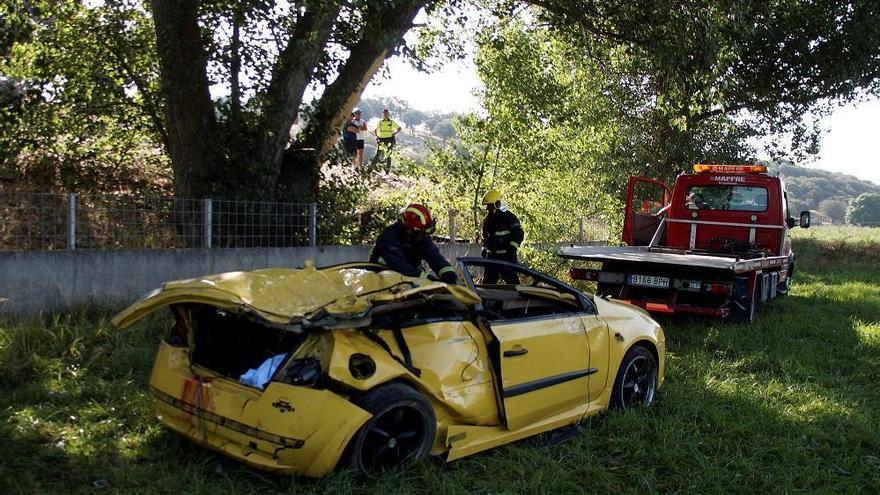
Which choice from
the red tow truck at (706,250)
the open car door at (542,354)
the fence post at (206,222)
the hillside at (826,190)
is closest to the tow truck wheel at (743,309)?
the red tow truck at (706,250)

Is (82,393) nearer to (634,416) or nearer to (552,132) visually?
(634,416)

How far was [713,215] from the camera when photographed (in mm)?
10711

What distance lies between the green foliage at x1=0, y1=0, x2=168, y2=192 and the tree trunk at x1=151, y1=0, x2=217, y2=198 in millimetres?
Result: 747

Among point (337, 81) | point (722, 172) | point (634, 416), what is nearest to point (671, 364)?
point (634, 416)

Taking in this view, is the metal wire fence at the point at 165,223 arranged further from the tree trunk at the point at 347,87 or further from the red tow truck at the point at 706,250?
the red tow truck at the point at 706,250

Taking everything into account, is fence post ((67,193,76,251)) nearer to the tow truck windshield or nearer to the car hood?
the car hood

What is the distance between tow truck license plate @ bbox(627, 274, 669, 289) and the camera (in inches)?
341

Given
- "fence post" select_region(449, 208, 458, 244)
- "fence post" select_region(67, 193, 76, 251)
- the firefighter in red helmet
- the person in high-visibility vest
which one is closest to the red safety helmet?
the firefighter in red helmet

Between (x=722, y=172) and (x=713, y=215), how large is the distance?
0.68m

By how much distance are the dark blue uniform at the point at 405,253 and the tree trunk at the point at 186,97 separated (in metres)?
4.08

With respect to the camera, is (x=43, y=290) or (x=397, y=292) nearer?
(x=397, y=292)

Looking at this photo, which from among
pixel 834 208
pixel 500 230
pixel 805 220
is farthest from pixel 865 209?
pixel 500 230

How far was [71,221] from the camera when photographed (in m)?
6.89

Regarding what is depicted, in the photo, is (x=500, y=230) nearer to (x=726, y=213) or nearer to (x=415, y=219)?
(x=726, y=213)
